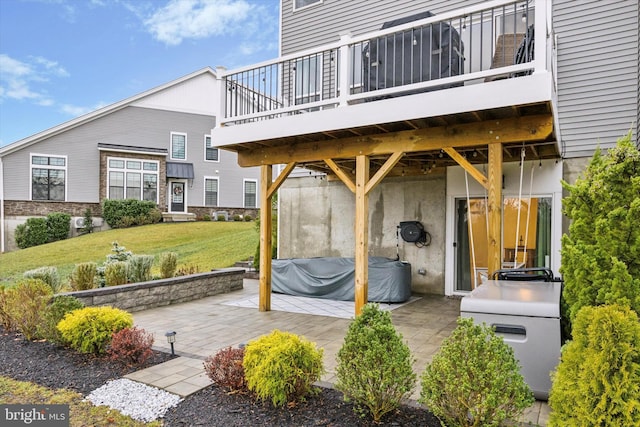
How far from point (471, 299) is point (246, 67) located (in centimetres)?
485

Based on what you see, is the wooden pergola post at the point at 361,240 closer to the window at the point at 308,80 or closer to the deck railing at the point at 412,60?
the deck railing at the point at 412,60

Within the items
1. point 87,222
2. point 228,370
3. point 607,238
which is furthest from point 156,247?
point 607,238

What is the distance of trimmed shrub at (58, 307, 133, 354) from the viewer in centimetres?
406

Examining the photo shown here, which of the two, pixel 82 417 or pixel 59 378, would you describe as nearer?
pixel 82 417

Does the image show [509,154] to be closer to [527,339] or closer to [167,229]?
[527,339]

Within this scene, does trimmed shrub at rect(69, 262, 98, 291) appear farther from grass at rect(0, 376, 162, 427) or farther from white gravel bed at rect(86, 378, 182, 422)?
white gravel bed at rect(86, 378, 182, 422)

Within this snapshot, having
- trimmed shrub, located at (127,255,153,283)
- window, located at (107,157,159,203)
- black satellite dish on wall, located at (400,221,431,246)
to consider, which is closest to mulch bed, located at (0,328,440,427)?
trimmed shrub, located at (127,255,153,283)

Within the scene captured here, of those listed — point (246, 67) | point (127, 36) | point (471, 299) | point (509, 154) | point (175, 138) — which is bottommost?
point (471, 299)

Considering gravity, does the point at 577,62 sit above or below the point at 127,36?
below

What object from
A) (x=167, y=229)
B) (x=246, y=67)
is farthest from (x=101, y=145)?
(x=246, y=67)

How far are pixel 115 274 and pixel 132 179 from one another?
14.9 m

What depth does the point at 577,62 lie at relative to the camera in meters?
6.87

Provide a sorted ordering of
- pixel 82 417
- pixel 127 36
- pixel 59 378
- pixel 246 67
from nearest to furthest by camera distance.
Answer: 1. pixel 82 417
2. pixel 59 378
3. pixel 246 67
4. pixel 127 36

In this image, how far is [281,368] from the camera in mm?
2996
